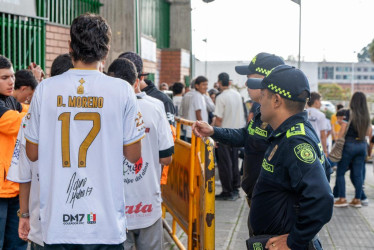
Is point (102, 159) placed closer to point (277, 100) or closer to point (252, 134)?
point (277, 100)

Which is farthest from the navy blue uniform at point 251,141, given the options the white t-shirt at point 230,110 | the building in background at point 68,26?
the white t-shirt at point 230,110

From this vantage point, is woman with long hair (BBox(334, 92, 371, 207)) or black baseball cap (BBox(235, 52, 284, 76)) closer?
black baseball cap (BBox(235, 52, 284, 76))

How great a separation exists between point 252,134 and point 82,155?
6.01ft

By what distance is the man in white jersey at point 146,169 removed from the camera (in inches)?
162

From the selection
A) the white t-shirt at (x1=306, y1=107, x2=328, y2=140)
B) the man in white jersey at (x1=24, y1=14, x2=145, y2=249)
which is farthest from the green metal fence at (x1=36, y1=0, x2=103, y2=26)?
the man in white jersey at (x1=24, y1=14, x2=145, y2=249)

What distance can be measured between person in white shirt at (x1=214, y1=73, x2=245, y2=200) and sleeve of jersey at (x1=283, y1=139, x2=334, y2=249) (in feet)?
21.8

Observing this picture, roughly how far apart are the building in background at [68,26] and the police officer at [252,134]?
4.49 metres

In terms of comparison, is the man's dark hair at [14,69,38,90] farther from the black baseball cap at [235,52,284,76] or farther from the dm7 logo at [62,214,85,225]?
the dm7 logo at [62,214,85,225]

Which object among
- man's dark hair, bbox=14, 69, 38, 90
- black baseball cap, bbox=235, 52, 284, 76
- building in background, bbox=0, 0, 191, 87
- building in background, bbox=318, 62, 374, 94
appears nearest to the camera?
black baseball cap, bbox=235, 52, 284, 76

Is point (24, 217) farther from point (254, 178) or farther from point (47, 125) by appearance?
point (254, 178)

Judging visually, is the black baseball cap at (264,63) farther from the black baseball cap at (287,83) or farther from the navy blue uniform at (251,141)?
the black baseball cap at (287,83)

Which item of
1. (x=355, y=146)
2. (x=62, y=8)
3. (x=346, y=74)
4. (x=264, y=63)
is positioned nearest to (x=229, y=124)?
(x=355, y=146)

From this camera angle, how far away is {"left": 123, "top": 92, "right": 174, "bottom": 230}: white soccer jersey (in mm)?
4113

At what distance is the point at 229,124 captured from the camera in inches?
393
